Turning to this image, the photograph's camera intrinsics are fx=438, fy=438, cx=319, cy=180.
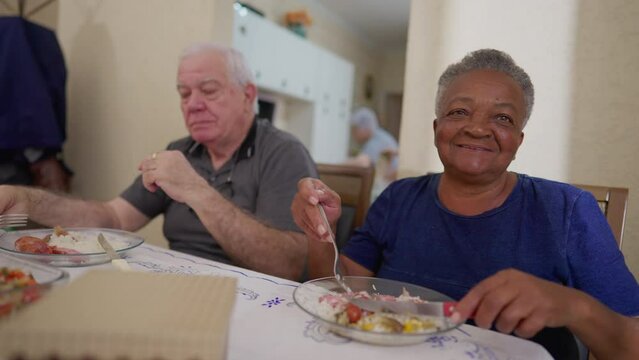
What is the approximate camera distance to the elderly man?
1.10m

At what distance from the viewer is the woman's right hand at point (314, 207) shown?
0.89 meters

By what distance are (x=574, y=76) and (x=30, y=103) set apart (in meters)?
2.06

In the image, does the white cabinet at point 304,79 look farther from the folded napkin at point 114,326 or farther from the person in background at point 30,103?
the folded napkin at point 114,326

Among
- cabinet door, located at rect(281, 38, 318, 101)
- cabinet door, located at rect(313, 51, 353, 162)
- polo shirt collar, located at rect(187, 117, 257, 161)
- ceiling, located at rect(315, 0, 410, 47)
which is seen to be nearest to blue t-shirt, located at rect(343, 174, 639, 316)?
polo shirt collar, located at rect(187, 117, 257, 161)

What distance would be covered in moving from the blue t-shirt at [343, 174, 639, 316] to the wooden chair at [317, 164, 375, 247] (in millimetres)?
337

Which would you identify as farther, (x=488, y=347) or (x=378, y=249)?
(x=378, y=249)

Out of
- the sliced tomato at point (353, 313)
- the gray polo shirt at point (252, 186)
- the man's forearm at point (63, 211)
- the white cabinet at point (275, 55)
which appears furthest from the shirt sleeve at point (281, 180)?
the white cabinet at point (275, 55)

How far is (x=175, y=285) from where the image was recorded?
47 cm

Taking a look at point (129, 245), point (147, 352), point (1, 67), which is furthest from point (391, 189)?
point (1, 67)

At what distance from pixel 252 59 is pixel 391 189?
7.62 feet

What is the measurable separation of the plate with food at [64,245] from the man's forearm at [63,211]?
21 cm

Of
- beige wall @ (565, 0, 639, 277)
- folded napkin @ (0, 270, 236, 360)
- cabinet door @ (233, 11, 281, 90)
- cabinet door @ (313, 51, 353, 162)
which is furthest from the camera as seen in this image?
cabinet door @ (313, 51, 353, 162)

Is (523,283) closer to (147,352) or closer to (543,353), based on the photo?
(543,353)

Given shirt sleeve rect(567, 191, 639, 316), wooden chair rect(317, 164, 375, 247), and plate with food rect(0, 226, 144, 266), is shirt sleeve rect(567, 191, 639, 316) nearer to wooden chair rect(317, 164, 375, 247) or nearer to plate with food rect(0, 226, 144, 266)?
wooden chair rect(317, 164, 375, 247)
